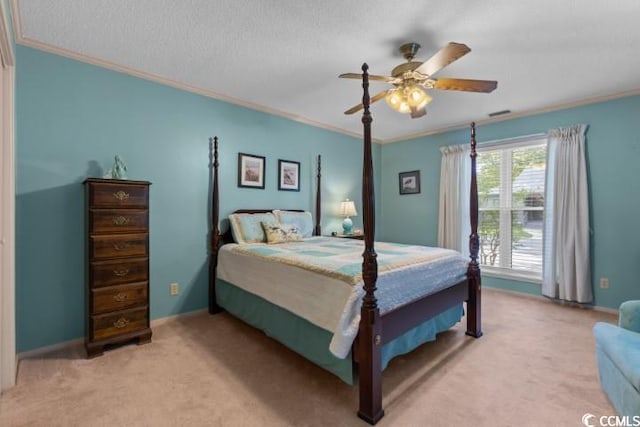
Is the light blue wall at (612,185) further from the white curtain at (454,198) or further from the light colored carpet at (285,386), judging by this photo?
the light colored carpet at (285,386)

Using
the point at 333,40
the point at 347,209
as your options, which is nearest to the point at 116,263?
the point at 333,40

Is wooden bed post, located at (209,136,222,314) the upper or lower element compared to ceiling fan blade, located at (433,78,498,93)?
lower

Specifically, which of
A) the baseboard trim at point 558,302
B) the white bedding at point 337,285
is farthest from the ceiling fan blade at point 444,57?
the baseboard trim at point 558,302

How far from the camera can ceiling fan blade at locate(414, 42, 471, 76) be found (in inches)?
69.5

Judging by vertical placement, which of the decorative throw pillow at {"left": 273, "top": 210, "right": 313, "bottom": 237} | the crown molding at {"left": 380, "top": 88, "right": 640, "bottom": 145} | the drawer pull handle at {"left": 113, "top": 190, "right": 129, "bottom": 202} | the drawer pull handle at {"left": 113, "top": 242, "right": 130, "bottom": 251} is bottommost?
the drawer pull handle at {"left": 113, "top": 242, "right": 130, "bottom": 251}

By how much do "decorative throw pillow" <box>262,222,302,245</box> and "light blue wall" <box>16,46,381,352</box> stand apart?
0.51m

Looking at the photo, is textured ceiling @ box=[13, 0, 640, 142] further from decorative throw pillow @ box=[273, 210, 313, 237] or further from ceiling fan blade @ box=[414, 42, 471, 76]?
decorative throw pillow @ box=[273, 210, 313, 237]

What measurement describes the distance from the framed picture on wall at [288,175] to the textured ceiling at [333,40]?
3.26 ft

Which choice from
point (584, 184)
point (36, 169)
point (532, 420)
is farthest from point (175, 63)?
point (584, 184)

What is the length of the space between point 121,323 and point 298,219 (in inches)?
84.2

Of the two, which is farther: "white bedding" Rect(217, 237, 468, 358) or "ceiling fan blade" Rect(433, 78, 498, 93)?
"ceiling fan blade" Rect(433, 78, 498, 93)

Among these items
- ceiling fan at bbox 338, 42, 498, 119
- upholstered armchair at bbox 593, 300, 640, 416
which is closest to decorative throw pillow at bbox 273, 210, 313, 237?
ceiling fan at bbox 338, 42, 498, 119

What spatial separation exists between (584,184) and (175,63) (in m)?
4.47

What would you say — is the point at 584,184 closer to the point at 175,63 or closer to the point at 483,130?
the point at 483,130
